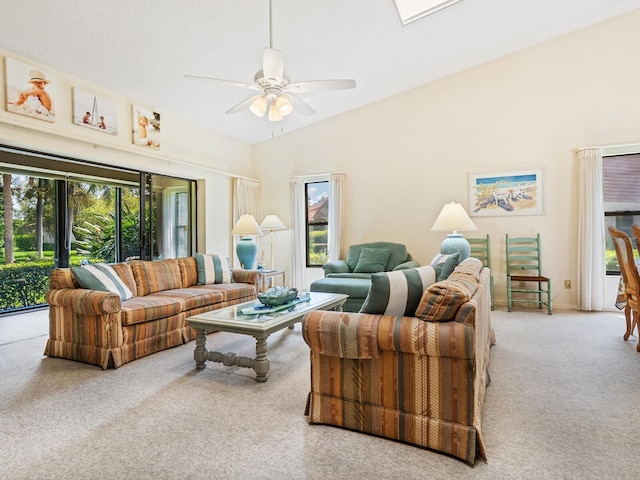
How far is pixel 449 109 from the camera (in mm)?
5418

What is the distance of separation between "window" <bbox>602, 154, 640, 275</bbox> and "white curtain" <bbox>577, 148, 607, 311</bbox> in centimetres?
36

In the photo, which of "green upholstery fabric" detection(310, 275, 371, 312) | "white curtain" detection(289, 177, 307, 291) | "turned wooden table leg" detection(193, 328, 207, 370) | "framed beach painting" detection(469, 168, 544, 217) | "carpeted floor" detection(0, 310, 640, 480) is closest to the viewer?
"carpeted floor" detection(0, 310, 640, 480)

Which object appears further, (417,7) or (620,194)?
(620,194)

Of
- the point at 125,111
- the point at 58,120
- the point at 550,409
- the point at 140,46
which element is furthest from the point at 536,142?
the point at 58,120

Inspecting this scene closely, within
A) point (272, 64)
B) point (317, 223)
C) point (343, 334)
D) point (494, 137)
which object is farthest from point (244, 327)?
point (494, 137)

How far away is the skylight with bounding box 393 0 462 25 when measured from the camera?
12.3ft

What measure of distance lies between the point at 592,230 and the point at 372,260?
283cm

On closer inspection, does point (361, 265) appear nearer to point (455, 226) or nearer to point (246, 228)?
point (455, 226)

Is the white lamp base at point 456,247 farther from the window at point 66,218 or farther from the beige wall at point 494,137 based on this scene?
the window at point 66,218

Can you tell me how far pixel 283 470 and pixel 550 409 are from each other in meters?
1.61

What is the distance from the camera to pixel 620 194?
4.90 meters

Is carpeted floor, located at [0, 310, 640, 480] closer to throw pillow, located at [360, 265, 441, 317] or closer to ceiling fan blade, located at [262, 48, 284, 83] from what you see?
throw pillow, located at [360, 265, 441, 317]

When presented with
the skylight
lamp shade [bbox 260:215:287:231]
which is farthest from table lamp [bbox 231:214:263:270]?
the skylight

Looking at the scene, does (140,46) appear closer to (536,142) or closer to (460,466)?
(460,466)
